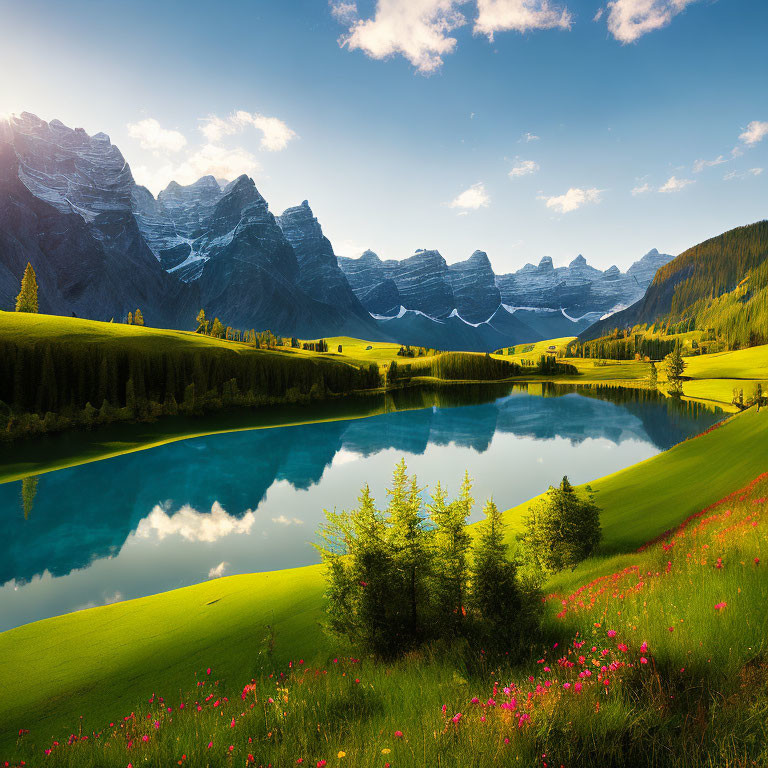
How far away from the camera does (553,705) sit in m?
4.71

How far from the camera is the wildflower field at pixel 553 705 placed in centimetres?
432

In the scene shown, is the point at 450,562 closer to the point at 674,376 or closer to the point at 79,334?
the point at 79,334

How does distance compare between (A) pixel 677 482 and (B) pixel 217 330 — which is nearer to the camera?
(A) pixel 677 482

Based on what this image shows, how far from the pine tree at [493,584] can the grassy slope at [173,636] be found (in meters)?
5.13

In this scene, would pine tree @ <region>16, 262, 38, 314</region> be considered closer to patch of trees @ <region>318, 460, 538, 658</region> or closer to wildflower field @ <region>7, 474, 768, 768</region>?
wildflower field @ <region>7, 474, 768, 768</region>

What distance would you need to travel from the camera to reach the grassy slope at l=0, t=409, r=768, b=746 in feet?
41.9

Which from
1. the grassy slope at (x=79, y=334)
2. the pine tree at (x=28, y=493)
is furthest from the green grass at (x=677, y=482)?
the grassy slope at (x=79, y=334)

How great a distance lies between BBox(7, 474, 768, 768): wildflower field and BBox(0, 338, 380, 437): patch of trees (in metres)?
73.9

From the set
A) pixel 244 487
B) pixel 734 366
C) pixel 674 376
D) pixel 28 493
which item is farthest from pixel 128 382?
pixel 734 366

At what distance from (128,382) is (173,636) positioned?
76073mm

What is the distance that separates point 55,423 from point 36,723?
6910 centimetres

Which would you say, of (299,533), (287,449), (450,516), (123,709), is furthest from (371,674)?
(287,449)

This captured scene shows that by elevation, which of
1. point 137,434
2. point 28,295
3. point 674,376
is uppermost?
point 28,295

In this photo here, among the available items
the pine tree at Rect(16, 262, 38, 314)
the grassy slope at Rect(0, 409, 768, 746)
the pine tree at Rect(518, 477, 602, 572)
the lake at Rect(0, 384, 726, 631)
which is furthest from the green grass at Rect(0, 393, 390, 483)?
the pine tree at Rect(16, 262, 38, 314)
